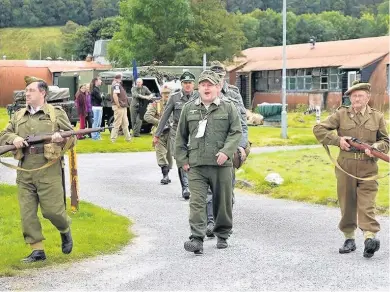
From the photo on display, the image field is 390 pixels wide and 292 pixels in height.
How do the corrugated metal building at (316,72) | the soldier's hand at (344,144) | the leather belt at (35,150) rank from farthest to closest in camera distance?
1. the corrugated metal building at (316,72)
2. the soldier's hand at (344,144)
3. the leather belt at (35,150)

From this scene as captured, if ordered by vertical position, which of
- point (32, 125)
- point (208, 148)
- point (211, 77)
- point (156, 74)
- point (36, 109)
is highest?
point (211, 77)

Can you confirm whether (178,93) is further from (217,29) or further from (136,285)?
(217,29)

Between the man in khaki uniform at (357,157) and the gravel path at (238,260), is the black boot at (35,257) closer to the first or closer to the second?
the gravel path at (238,260)

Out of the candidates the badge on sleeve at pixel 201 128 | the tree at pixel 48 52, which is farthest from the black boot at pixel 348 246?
the tree at pixel 48 52

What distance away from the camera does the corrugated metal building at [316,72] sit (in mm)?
45656

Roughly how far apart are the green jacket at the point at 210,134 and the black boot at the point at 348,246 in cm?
157

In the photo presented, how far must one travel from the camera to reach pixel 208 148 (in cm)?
864

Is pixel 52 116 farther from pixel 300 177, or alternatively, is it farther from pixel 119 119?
pixel 119 119

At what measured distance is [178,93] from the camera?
11.9 m

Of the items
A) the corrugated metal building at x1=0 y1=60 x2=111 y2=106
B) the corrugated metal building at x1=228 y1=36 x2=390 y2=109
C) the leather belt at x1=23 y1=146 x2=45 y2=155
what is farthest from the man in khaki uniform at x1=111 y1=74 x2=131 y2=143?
the corrugated metal building at x1=0 y1=60 x2=111 y2=106

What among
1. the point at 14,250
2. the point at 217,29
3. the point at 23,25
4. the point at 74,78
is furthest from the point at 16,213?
the point at 23,25

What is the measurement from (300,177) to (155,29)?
41.0 meters

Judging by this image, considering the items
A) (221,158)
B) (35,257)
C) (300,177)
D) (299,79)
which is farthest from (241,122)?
(299,79)

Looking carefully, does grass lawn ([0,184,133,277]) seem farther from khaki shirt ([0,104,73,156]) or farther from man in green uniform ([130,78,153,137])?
man in green uniform ([130,78,153,137])
